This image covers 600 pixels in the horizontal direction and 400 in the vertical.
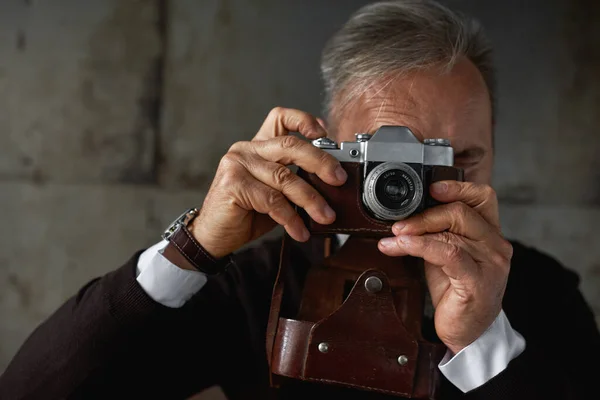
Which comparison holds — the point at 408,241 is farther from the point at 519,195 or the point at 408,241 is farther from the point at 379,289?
the point at 519,195

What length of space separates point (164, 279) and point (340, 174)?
35 cm

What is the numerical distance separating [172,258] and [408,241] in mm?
397

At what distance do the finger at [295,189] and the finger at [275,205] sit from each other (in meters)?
0.01

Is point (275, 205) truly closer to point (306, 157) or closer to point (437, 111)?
point (306, 157)

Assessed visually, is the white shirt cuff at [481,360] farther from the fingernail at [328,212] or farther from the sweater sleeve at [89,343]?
the sweater sleeve at [89,343]

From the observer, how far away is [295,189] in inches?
32.5

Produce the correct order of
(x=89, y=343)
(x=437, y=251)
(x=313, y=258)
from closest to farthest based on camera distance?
(x=437, y=251) → (x=89, y=343) → (x=313, y=258)

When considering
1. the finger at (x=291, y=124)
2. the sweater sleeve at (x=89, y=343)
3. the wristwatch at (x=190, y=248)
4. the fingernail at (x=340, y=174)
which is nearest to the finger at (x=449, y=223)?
the fingernail at (x=340, y=174)

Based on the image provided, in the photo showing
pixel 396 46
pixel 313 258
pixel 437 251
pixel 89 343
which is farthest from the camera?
pixel 313 258

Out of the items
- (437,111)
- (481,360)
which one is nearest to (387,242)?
(481,360)

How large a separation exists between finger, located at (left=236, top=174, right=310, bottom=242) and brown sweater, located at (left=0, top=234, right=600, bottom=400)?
26cm

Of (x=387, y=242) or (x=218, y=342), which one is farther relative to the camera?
(x=218, y=342)

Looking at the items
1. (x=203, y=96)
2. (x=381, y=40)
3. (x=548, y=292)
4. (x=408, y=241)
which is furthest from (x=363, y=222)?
(x=203, y=96)

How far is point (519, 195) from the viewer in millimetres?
1567
